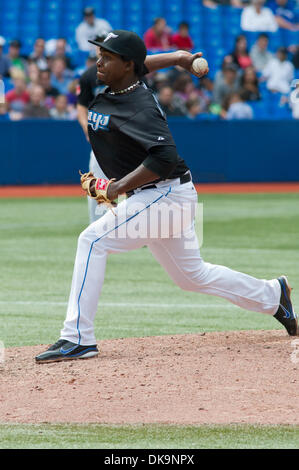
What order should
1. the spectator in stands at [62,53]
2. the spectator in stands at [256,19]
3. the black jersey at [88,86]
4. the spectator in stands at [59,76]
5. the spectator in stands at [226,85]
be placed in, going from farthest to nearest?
the spectator in stands at [256,19] < the spectator in stands at [62,53] < the spectator in stands at [226,85] < the spectator in stands at [59,76] < the black jersey at [88,86]

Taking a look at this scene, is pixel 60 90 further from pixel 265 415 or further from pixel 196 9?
pixel 265 415

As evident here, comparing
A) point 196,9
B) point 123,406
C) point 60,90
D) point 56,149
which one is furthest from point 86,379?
point 196,9

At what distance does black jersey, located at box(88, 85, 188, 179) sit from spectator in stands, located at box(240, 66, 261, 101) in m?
15.2

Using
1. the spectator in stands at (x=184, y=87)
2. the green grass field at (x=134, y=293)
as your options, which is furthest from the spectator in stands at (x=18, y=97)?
the green grass field at (x=134, y=293)

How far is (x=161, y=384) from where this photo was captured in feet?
16.7

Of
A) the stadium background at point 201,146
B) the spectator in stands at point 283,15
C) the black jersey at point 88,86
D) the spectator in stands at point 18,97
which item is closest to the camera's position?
the black jersey at point 88,86

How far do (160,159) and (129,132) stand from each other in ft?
0.85

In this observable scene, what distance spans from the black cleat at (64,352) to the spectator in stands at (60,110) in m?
13.3

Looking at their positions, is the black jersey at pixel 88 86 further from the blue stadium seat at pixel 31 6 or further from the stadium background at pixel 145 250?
the blue stadium seat at pixel 31 6

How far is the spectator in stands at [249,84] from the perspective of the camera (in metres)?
20.5

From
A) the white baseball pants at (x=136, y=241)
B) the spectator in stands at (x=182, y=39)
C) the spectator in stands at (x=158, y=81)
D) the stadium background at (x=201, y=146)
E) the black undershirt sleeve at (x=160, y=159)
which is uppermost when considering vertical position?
the black undershirt sleeve at (x=160, y=159)

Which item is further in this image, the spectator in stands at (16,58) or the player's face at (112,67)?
the spectator in stands at (16,58)

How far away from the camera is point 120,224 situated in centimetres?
550

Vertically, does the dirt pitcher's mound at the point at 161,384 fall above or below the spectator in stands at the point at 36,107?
above
